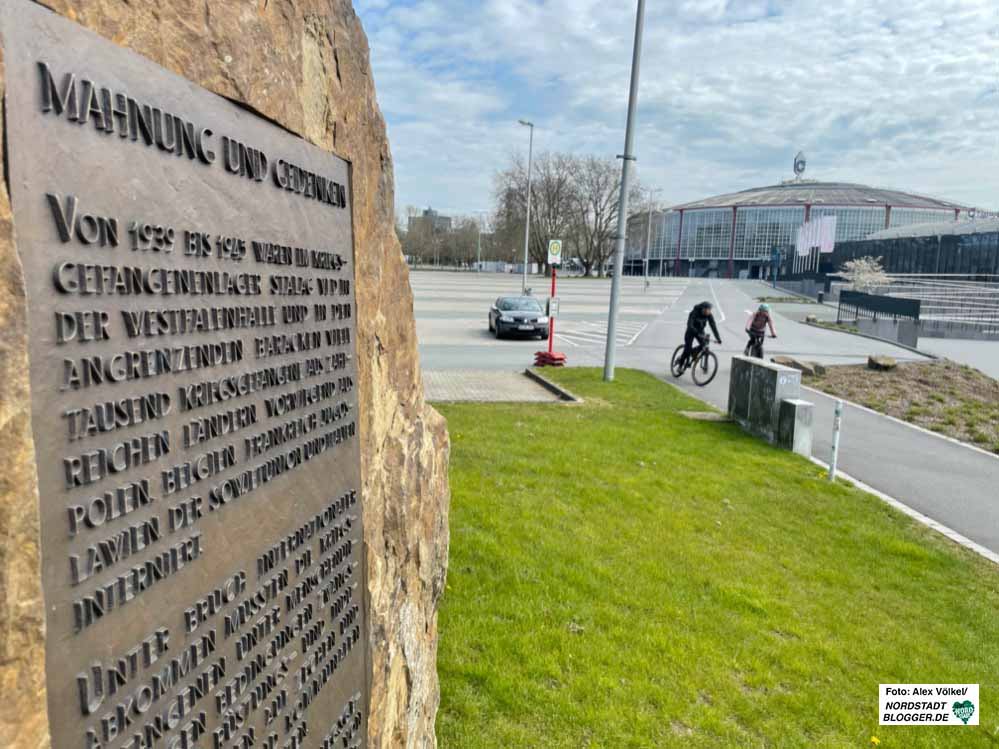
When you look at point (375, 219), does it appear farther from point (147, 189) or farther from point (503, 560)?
point (503, 560)

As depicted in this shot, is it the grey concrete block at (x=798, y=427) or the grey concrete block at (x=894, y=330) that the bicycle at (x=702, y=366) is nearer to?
the grey concrete block at (x=798, y=427)

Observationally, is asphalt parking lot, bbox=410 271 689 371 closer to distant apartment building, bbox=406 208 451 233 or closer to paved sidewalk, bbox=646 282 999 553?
paved sidewalk, bbox=646 282 999 553

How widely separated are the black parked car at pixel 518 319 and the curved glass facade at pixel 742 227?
63440mm

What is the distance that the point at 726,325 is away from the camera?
94.7ft

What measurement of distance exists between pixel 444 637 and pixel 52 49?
11.7 feet

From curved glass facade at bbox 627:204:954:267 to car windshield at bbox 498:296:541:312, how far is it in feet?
206

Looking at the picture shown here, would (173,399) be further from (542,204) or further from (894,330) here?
(542,204)

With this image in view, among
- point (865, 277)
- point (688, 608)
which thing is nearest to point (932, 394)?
point (688, 608)

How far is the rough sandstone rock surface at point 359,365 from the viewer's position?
1.13 meters

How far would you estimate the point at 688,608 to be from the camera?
4527mm

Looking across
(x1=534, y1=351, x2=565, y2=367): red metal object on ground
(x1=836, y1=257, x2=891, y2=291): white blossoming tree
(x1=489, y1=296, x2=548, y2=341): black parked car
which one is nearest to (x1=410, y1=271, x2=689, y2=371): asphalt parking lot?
(x1=489, y1=296, x2=548, y2=341): black parked car

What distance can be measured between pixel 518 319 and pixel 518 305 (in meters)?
1.18

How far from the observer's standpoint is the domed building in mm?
96688

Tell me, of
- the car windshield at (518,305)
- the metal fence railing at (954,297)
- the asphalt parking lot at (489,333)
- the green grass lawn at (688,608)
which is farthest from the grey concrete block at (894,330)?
the green grass lawn at (688,608)
